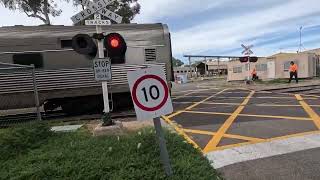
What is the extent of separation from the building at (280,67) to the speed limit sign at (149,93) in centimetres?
2923

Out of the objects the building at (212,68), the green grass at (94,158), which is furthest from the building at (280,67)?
the building at (212,68)

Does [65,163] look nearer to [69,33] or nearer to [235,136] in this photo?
[235,136]

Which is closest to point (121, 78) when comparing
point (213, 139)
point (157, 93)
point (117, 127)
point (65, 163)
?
point (117, 127)

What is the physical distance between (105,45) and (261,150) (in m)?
3.75

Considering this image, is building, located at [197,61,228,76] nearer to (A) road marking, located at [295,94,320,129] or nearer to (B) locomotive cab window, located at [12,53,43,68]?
(A) road marking, located at [295,94,320,129]

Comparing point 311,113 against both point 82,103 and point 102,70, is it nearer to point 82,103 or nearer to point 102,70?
point 102,70

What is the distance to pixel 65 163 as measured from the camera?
6332 mm

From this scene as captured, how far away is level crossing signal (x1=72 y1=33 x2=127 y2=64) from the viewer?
8055mm

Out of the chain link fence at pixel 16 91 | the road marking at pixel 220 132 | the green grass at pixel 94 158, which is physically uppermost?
the chain link fence at pixel 16 91

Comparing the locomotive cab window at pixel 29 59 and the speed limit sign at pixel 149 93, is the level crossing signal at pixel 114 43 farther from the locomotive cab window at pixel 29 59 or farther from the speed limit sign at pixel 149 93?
the locomotive cab window at pixel 29 59

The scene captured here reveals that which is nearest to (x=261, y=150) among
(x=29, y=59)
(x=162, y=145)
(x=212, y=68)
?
(x=162, y=145)

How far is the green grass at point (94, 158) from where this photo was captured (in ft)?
18.8

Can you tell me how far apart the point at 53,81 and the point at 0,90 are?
1768mm

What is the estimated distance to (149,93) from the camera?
4.87 metres
